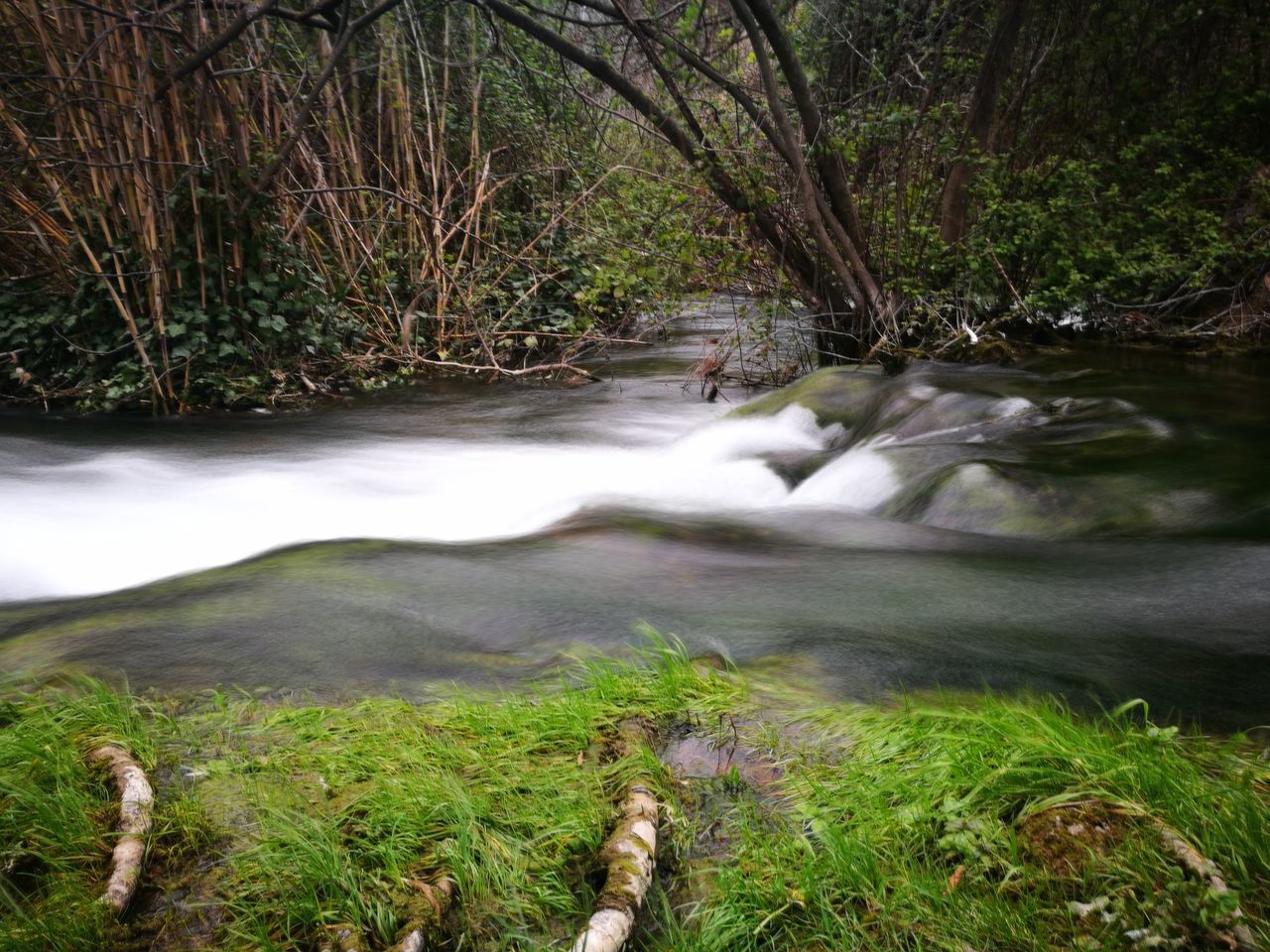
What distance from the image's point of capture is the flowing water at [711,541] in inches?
107

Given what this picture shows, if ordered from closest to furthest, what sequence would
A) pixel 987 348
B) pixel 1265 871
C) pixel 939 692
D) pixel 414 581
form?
1. pixel 1265 871
2. pixel 939 692
3. pixel 414 581
4. pixel 987 348

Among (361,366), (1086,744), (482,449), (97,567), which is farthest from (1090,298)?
(97,567)

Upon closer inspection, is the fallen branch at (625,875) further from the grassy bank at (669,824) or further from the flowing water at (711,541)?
the flowing water at (711,541)

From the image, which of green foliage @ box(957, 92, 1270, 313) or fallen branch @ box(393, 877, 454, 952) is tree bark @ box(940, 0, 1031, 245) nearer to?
green foliage @ box(957, 92, 1270, 313)

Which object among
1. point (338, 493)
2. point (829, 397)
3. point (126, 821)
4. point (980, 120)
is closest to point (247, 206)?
point (338, 493)

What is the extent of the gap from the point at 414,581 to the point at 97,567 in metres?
1.52

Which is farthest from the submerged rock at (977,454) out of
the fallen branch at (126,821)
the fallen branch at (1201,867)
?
the fallen branch at (126,821)

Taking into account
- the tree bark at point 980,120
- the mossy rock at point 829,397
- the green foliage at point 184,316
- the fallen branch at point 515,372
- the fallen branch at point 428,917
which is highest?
the tree bark at point 980,120

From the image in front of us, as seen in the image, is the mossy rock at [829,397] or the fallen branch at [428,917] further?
the mossy rock at [829,397]

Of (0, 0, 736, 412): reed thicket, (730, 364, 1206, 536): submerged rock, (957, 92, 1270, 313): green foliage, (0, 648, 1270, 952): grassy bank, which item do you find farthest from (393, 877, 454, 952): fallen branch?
(957, 92, 1270, 313): green foliage

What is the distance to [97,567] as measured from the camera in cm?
394

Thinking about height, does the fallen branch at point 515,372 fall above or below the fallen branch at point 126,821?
above

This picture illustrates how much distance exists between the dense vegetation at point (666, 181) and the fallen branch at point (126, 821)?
5.29 m

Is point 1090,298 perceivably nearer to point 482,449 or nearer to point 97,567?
point 482,449
